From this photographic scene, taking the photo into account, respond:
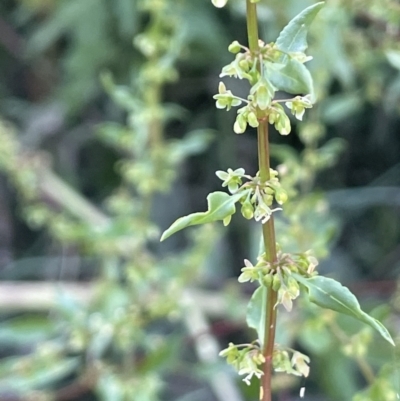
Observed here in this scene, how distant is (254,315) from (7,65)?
3.30ft

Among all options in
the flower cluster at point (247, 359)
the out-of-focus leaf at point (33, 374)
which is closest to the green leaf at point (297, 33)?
the flower cluster at point (247, 359)

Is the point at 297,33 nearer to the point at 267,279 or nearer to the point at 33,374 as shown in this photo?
the point at 267,279

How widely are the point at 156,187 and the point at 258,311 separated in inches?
15.9

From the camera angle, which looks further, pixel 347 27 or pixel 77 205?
pixel 77 205

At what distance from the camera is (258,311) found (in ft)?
0.97

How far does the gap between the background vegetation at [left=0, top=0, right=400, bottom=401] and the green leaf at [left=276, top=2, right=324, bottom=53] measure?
7.0 inches

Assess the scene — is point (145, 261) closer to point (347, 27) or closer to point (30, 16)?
point (347, 27)

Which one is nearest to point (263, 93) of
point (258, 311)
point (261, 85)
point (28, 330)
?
point (261, 85)

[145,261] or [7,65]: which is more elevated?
[7,65]

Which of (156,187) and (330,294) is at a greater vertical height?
(156,187)

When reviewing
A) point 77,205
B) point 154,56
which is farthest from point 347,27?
point 77,205

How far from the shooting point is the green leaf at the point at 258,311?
0.28 metres

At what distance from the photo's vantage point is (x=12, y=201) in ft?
3.77

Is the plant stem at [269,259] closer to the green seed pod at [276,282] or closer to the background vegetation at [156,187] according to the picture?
the green seed pod at [276,282]
